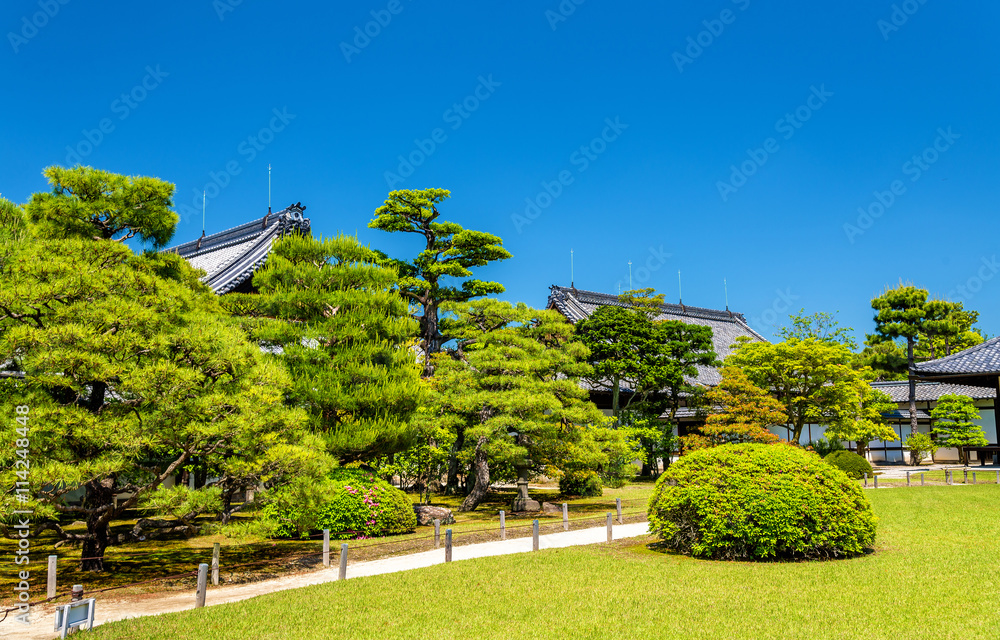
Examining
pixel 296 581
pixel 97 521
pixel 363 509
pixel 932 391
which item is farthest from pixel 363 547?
pixel 932 391

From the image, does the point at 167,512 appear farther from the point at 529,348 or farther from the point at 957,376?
the point at 957,376

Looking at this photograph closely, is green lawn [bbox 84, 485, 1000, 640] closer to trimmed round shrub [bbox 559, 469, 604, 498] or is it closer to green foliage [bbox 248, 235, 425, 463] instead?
green foliage [bbox 248, 235, 425, 463]

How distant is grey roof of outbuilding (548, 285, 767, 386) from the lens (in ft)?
137

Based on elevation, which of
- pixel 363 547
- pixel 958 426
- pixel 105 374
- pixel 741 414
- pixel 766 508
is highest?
pixel 105 374

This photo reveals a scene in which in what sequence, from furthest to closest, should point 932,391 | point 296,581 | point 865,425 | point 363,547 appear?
point 932,391 → point 865,425 → point 363,547 → point 296,581

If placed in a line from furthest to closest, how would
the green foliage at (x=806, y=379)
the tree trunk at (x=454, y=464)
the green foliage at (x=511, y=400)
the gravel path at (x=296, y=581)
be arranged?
the green foliage at (x=806, y=379) → the tree trunk at (x=454, y=464) → the green foliage at (x=511, y=400) → the gravel path at (x=296, y=581)

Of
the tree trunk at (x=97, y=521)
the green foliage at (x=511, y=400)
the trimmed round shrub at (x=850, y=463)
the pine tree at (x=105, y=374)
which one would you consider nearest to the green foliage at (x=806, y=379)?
the trimmed round shrub at (x=850, y=463)

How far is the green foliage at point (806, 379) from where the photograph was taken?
32.1 metres

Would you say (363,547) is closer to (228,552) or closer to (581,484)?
(228,552)

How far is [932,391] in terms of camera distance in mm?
46594

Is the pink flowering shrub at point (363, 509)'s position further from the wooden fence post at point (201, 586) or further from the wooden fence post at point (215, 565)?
the wooden fence post at point (201, 586)

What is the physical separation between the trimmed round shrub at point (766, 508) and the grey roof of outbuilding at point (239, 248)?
1592 cm

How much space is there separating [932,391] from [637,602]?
45.7 m

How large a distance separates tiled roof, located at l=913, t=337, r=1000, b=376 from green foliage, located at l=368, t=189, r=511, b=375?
57.6ft
